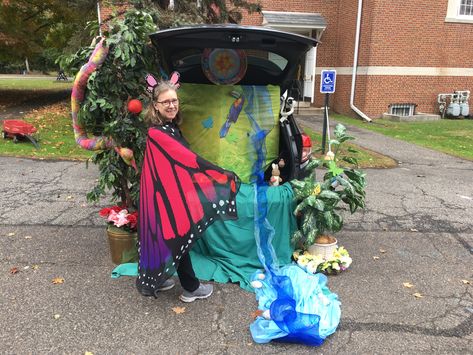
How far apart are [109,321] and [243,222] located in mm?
1387

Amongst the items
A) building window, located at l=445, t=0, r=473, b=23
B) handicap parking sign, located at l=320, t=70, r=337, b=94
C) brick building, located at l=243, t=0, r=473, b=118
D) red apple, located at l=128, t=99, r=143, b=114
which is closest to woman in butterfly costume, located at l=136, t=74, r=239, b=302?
red apple, located at l=128, t=99, r=143, b=114

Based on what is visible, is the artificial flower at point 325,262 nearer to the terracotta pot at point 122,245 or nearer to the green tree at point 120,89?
the terracotta pot at point 122,245

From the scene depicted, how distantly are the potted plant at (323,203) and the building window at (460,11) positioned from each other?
13763 millimetres

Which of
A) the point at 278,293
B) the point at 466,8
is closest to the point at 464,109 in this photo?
the point at 466,8

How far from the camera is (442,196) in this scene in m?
6.32

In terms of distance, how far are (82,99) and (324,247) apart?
252 centimetres

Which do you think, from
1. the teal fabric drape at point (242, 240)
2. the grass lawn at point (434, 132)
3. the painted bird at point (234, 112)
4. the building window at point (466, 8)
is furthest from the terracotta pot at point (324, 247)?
the building window at point (466, 8)

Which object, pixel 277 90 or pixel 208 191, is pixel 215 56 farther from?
pixel 208 191

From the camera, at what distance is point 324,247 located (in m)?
3.82

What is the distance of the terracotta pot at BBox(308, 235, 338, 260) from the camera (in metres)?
3.83

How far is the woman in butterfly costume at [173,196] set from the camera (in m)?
2.97

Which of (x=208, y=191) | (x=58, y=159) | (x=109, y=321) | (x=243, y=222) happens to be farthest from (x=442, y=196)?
(x=58, y=159)

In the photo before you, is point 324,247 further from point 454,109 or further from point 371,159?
point 454,109

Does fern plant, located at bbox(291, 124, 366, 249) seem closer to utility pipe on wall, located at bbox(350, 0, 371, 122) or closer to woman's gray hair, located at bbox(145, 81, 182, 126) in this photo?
woman's gray hair, located at bbox(145, 81, 182, 126)
